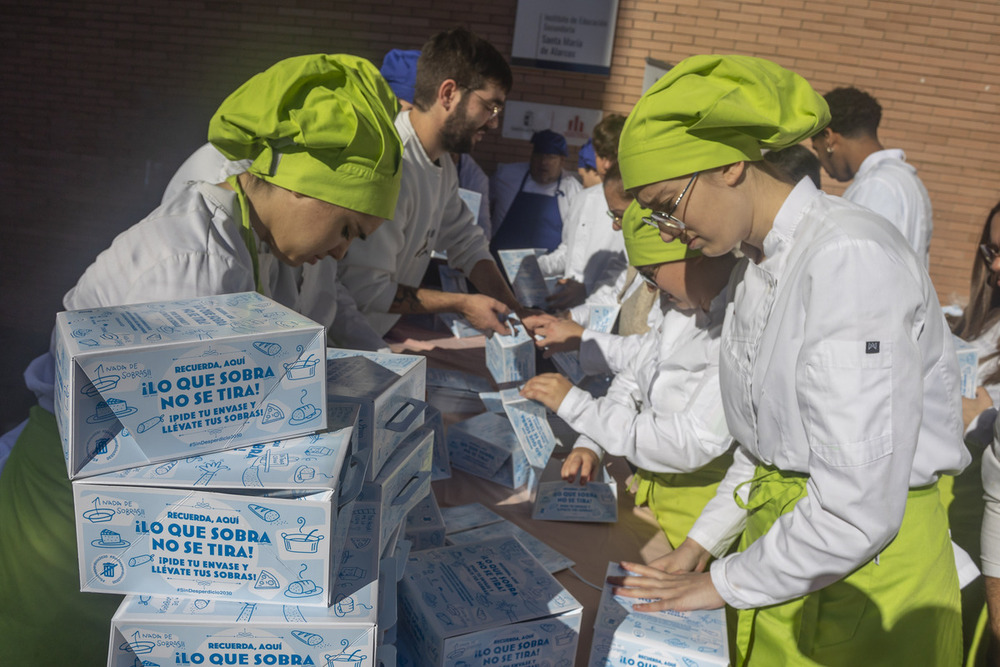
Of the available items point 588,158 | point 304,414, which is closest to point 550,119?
point 588,158

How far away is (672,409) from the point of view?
7.01ft

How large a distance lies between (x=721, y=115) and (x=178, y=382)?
1072 mm

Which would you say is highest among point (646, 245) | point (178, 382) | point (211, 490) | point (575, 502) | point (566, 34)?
point (566, 34)

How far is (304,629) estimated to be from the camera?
3.47 ft

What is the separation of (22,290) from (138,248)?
25.8 ft

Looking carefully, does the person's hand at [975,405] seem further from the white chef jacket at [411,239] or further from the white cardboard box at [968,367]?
the white chef jacket at [411,239]

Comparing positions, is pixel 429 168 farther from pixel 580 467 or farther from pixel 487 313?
pixel 580 467

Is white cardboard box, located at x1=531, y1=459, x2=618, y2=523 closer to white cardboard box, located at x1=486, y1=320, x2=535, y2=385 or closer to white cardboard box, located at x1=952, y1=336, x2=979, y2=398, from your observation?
white cardboard box, located at x1=486, y1=320, x2=535, y2=385

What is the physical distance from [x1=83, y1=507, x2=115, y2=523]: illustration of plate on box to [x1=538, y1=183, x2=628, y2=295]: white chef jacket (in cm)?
341

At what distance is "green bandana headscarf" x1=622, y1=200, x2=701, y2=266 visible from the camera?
2.06 meters

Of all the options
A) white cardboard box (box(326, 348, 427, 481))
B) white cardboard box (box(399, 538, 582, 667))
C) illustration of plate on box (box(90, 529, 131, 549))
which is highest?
white cardboard box (box(326, 348, 427, 481))

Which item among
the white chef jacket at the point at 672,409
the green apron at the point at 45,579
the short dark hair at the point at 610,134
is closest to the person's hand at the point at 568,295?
the short dark hair at the point at 610,134

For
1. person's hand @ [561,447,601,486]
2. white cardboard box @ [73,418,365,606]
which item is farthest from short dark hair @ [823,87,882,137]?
white cardboard box @ [73,418,365,606]

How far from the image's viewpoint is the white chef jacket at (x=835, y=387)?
45.5 inches
